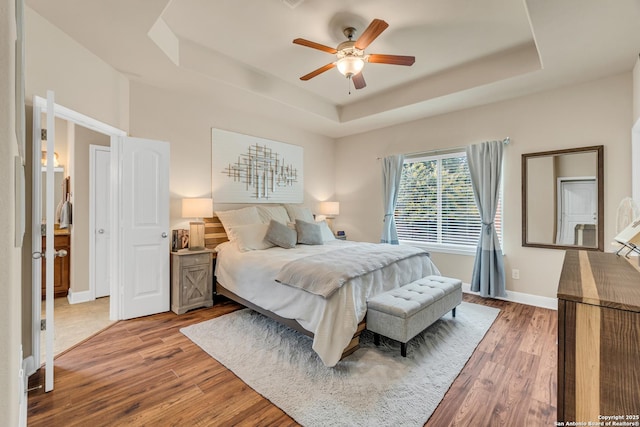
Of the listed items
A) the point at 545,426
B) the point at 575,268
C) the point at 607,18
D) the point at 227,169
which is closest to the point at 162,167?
the point at 227,169

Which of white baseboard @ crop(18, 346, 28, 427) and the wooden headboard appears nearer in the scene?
white baseboard @ crop(18, 346, 28, 427)

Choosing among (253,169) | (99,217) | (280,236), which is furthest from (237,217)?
(99,217)

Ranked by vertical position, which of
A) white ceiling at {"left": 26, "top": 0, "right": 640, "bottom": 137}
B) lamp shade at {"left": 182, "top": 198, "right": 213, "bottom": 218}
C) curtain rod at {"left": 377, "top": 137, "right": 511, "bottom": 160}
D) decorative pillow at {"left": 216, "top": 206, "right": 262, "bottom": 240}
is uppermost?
white ceiling at {"left": 26, "top": 0, "right": 640, "bottom": 137}

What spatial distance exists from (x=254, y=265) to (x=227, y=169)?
1.83 m

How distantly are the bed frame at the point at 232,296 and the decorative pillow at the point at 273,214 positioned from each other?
1.98ft

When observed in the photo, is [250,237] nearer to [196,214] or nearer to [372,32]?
[196,214]

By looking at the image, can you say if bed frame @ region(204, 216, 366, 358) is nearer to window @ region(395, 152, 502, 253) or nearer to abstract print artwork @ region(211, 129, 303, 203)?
abstract print artwork @ region(211, 129, 303, 203)

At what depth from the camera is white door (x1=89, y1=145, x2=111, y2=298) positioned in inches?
152

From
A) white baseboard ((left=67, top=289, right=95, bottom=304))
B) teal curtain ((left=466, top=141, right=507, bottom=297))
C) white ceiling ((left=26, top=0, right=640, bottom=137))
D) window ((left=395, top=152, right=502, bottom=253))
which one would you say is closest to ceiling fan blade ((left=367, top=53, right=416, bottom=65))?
white ceiling ((left=26, top=0, right=640, bottom=137))

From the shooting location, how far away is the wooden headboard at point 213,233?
3.96m

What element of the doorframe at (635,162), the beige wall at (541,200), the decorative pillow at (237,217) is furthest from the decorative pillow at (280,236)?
the doorframe at (635,162)

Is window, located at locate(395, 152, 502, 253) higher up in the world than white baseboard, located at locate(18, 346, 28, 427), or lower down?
higher up

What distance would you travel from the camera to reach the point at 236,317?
3266mm

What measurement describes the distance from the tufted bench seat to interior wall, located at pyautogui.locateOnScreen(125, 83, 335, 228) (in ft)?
8.98
